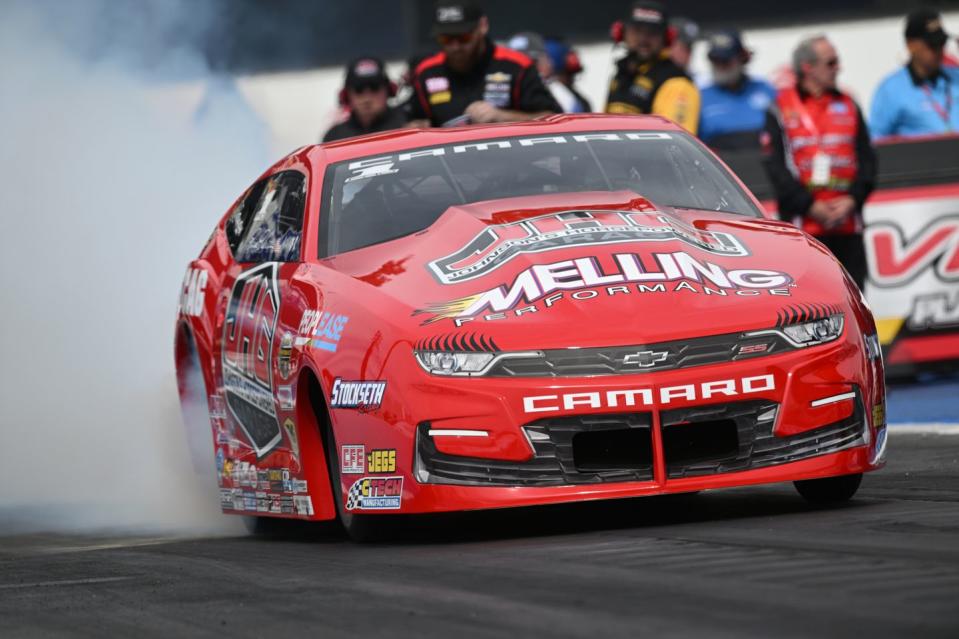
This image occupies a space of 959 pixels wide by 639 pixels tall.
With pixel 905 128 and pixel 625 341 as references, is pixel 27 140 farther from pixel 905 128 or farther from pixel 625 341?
pixel 625 341

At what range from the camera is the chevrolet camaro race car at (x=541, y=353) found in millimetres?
6262

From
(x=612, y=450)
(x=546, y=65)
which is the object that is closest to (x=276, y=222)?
Answer: (x=612, y=450)

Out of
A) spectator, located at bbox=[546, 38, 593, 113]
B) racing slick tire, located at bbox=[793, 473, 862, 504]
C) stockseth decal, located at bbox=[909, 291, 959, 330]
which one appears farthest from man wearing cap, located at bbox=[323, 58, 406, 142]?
racing slick tire, located at bbox=[793, 473, 862, 504]

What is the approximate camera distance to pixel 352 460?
6578mm

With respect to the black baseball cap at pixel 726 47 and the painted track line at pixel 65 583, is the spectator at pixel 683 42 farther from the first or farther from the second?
the painted track line at pixel 65 583

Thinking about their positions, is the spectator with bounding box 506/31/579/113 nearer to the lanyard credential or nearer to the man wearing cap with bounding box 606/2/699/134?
the man wearing cap with bounding box 606/2/699/134

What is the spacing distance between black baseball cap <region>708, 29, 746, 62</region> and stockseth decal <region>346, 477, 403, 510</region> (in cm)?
738

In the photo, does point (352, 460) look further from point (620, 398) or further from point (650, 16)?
point (650, 16)

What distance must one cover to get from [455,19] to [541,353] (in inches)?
186

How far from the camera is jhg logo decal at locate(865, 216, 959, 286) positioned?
40.0 ft

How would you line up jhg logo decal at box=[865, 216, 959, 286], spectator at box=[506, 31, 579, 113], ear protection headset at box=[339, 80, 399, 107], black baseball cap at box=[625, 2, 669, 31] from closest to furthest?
black baseball cap at box=[625, 2, 669, 31] < jhg logo decal at box=[865, 216, 959, 286] < ear protection headset at box=[339, 80, 399, 107] < spectator at box=[506, 31, 579, 113]

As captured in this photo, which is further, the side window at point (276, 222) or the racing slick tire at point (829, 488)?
the side window at point (276, 222)

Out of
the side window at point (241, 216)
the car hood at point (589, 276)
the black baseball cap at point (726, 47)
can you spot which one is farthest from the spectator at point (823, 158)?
the car hood at point (589, 276)

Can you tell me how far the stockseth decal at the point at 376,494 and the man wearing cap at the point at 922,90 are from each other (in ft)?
23.5
